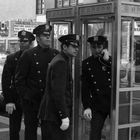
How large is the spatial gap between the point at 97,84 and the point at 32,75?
2.66 feet

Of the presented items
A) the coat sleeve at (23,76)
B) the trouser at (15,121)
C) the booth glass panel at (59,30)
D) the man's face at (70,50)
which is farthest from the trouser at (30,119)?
the booth glass panel at (59,30)

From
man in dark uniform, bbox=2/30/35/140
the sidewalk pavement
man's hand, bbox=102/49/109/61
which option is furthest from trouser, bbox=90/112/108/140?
the sidewalk pavement

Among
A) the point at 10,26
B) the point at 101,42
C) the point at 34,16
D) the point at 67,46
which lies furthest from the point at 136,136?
the point at 34,16

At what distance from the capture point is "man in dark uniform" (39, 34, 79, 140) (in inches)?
162

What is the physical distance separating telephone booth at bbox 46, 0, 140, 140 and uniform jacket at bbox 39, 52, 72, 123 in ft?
2.35

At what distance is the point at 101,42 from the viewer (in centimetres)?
486

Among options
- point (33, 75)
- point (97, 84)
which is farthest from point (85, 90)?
point (33, 75)

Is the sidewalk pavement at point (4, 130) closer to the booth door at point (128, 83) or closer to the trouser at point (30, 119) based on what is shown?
the trouser at point (30, 119)

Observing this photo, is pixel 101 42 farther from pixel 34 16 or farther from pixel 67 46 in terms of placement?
pixel 34 16

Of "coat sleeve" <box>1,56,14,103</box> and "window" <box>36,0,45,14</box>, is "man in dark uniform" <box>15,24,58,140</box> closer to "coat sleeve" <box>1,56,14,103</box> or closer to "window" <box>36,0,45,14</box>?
"coat sleeve" <box>1,56,14,103</box>

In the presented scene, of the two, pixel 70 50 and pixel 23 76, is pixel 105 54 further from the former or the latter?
pixel 23 76

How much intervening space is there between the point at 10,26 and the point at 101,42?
26.6 feet

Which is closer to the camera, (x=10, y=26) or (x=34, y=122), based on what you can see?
(x=34, y=122)

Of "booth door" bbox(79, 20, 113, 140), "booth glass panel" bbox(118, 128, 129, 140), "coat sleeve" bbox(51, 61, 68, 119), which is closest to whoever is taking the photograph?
"coat sleeve" bbox(51, 61, 68, 119)
